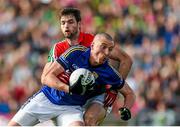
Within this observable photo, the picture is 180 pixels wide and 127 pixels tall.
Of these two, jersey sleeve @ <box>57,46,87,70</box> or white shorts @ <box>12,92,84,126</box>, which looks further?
white shorts @ <box>12,92,84,126</box>

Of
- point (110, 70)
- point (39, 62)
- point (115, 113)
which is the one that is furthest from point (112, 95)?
point (39, 62)

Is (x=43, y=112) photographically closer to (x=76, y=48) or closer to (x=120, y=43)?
(x=76, y=48)

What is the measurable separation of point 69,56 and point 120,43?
6.60 meters

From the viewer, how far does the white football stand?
8.15 metres

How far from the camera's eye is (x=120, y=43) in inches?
586

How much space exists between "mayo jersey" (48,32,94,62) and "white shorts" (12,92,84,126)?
46cm

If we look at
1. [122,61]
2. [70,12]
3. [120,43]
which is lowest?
[120,43]

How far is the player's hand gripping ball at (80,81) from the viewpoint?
812cm

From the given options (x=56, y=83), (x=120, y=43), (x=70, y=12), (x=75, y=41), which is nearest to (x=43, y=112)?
(x=56, y=83)


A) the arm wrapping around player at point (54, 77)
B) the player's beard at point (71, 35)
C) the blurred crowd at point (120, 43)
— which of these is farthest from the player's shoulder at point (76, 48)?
the blurred crowd at point (120, 43)

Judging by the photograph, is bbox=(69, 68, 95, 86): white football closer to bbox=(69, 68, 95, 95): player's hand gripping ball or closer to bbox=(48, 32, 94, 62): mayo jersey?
bbox=(69, 68, 95, 95): player's hand gripping ball

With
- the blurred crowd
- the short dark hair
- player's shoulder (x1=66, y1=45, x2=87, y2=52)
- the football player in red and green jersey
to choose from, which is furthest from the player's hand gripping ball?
the blurred crowd

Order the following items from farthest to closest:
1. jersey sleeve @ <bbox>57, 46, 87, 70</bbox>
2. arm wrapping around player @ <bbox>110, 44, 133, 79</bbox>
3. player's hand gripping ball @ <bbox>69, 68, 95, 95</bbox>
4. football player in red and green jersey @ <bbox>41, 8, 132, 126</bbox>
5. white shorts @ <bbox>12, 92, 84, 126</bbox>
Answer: arm wrapping around player @ <bbox>110, 44, 133, 79</bbox>, football player in red and green jersey @ <bbox>41, 8, 132, 126</bbox>, white shorts @ <bbox>12, 92, 84, 126</bbox>, jersey sleeve @ <bbox>57, 46, 87, 70</bbox>, player's hand gripping ball @ <bbox>69, 68, 95, 95</bbox>

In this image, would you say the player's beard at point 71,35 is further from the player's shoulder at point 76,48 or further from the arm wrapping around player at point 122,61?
Answer: the arm wrapping around player at point 122,61
